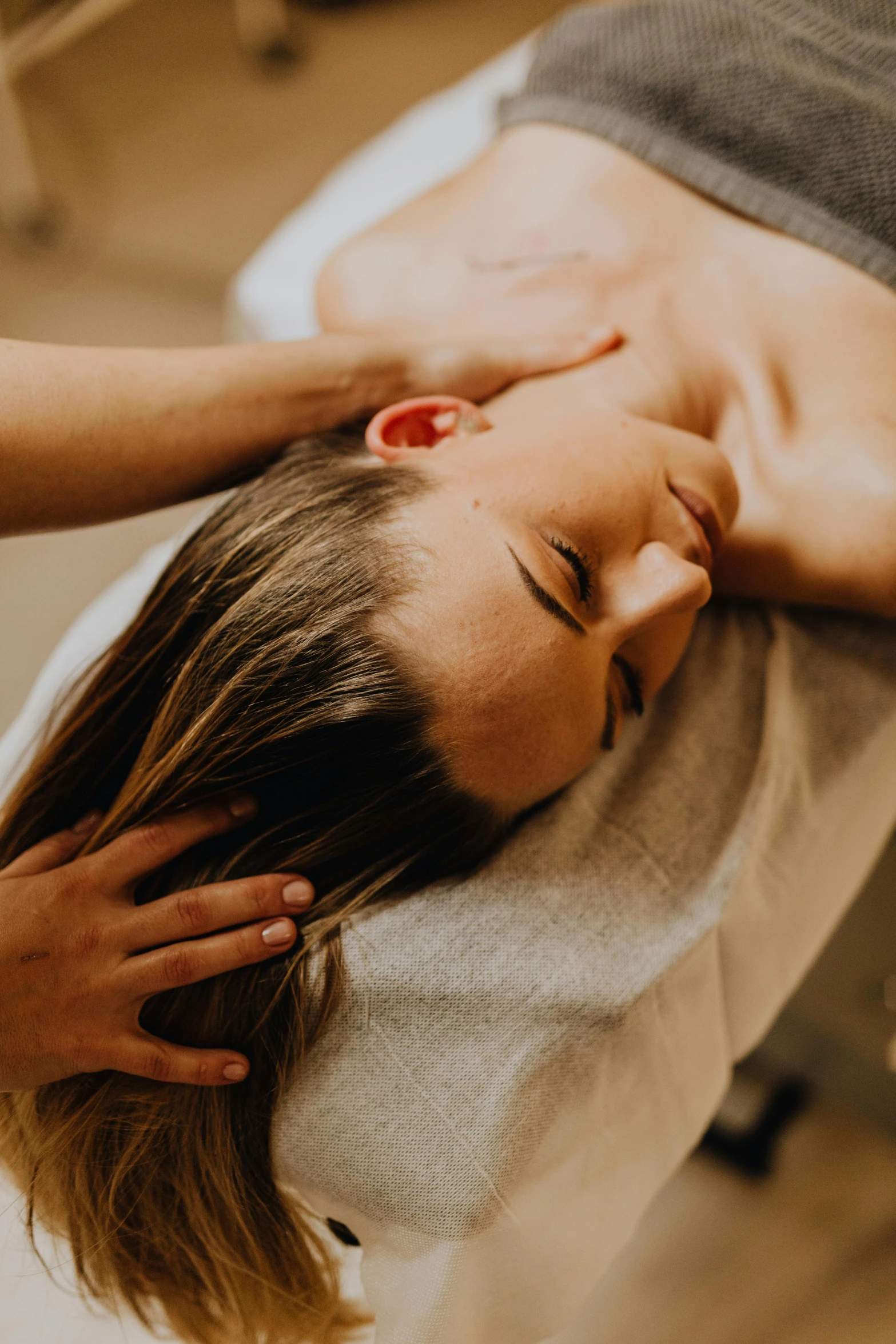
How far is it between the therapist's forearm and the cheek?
384 millimetres

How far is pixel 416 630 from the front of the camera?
80 centimetres

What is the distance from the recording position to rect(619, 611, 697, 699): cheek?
3.04ft

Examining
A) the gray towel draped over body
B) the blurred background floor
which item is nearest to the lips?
the gray towel draped over body

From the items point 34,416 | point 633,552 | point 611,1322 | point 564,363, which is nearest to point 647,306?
point 564,363

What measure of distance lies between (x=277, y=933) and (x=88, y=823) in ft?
0.65

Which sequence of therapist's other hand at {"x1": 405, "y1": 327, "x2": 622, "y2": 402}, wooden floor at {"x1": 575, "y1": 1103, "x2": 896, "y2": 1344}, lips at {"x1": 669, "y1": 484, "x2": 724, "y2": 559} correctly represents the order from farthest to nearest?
wooden floor at {"x1": 575, "y1": 1103, "x2": 896, "y2": 1344} < therapist's other hand at {"x1": 405, "y1": 327, "x2": 622, "y2": 402} < lips at {"x1": 669, "y1": 484, "x2": 724, "y2": 559}

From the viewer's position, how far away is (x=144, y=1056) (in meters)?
0.78

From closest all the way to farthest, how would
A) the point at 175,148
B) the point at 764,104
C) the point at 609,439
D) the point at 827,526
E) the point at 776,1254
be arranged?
the point at 609,439
the point at 827,526
the point at 764,104
the point at 776,1254
the point at 175,148

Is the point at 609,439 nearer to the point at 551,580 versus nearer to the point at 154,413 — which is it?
the point at 551,580

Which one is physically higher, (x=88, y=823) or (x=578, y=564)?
(x=578, y=564)

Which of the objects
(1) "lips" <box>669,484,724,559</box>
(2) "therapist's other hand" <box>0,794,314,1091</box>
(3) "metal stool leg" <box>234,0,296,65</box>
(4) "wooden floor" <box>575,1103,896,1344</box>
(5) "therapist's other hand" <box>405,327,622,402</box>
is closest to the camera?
(2) "therapist's other hand" <box>0,794,314,1091</box>

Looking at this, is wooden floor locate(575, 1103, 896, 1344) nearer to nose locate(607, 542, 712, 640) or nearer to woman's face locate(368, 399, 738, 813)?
woman's face locate(368, 399, 738, 813)

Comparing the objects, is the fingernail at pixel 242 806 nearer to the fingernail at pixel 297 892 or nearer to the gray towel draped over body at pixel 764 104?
the fingernail at pixel 297 892

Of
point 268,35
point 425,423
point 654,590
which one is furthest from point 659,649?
point 268,35
